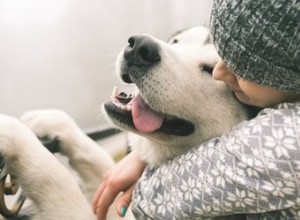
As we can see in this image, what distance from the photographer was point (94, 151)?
136cm

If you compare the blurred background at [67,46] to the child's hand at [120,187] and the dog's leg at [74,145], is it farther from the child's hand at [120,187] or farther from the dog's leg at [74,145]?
the child's hand at [120,187]

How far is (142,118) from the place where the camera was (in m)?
0.97

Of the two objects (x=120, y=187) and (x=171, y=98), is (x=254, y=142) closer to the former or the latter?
(x=171, y=98)

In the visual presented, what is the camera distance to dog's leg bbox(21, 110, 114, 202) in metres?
1.30

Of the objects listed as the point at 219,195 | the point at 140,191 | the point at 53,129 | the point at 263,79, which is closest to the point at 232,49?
the point at 263,79

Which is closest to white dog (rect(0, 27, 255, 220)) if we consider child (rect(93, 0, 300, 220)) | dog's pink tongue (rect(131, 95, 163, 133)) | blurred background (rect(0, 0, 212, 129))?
dog's pink tongue (rect(131, 95, 163, 133))

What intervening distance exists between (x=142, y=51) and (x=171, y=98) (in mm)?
119

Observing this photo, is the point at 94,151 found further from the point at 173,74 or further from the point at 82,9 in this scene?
the point at 82,9

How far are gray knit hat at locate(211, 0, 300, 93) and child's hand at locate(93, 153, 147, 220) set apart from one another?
1.40 feet

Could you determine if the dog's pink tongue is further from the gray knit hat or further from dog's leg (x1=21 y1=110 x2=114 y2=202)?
dog's leg (x1=21 y1=110 x2=114 y2=202)

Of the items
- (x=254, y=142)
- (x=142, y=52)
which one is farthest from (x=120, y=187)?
(x=254, y=142)

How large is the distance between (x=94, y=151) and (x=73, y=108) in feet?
1.73

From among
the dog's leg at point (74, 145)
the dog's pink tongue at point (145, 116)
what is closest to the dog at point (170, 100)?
the dog's pink tongue at point (145, 116)

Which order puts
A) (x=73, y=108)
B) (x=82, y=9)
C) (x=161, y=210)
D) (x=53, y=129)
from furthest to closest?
(x=73, y=108) → (x=82, y=9) → (x=53, y=129) → (x=161, y=210)
